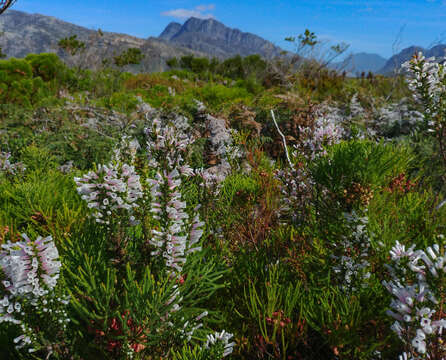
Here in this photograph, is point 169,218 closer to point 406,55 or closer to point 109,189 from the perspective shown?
point 109,189

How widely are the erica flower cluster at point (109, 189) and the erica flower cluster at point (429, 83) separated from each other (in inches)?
62.6

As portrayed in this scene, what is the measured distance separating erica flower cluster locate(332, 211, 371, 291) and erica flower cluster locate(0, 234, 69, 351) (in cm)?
102

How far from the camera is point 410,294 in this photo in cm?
82

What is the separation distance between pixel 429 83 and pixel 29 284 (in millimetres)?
2032

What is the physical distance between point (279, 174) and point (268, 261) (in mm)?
775

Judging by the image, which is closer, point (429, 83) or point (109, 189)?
point (109, 189)

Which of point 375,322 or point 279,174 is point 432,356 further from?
point 279,174

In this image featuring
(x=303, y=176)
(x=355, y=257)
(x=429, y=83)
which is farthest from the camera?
(x=303, y=176)

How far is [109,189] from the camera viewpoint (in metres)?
0.96

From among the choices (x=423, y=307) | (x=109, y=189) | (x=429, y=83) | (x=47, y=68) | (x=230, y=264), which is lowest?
(x=230, y=264)

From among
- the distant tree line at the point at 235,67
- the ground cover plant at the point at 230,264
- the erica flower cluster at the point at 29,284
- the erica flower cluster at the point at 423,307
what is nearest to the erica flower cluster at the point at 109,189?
the ground cover plant at the point at 230,264

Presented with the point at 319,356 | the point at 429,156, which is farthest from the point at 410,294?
the point at 429,156

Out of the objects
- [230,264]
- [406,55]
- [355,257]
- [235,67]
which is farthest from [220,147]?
[235,67]

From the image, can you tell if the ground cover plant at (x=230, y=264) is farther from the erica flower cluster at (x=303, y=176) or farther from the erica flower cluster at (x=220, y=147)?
the erica flower cluster at (x=220, y=147)
